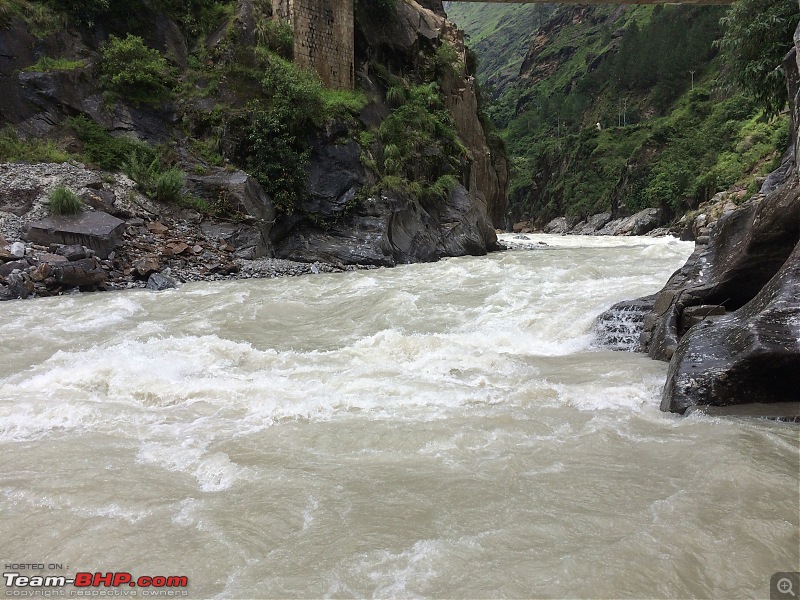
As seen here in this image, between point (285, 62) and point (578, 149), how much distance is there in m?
46.4

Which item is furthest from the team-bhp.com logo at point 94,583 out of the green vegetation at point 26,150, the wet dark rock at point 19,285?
the green vegetation at point 26,150

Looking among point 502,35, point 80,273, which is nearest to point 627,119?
point 80,273

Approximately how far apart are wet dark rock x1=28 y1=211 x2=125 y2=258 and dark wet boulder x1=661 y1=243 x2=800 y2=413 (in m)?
11.3

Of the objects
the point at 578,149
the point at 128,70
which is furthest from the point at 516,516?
the point at 578,149

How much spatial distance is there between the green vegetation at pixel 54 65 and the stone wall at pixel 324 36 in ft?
21.8

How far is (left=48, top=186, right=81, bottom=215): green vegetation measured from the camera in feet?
37.2

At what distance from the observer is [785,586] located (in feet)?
7.22

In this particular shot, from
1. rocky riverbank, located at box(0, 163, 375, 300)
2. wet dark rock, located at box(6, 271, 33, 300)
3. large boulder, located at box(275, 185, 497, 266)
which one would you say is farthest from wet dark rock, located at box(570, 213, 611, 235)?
wet dark rock, located at box(6, 271, 33, 300)

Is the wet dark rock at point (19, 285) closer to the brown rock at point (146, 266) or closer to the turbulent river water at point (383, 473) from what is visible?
the brown rock at point (146, 266)

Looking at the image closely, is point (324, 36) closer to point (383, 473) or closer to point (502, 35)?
point (383, 473)

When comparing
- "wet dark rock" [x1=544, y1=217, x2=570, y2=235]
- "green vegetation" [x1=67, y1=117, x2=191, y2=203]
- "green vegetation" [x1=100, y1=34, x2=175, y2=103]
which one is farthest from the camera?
"wet dark rock" [x1=544, y1=217, x2=570, y2=235]

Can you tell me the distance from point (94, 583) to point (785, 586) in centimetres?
293

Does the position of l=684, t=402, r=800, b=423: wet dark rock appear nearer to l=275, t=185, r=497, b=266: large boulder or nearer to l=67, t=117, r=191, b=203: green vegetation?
l=275, t=185, r=497, b=266: large boulder

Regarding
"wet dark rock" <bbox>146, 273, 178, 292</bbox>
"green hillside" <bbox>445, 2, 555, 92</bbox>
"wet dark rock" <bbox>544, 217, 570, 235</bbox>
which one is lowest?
"wet dark rock" <bbox>544, 217, 570, 235</bbox>
